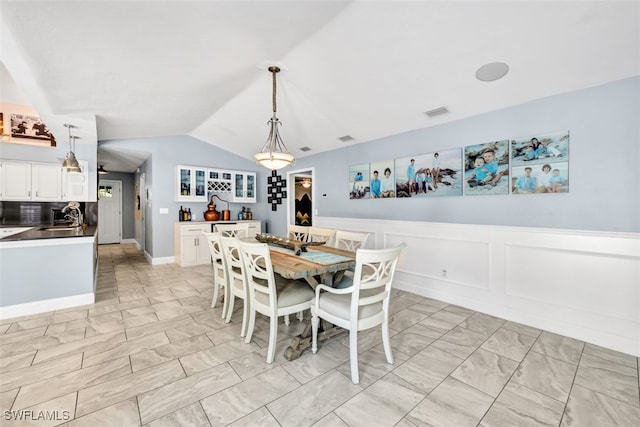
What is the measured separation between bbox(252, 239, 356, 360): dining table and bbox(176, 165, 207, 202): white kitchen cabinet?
3.86 metres

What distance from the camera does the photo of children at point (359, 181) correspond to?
4452 mm

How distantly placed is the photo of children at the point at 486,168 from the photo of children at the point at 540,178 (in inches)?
4.0

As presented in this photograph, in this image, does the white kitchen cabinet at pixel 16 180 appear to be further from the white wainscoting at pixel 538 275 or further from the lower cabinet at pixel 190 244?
the white wainscoting at pixel 538 275

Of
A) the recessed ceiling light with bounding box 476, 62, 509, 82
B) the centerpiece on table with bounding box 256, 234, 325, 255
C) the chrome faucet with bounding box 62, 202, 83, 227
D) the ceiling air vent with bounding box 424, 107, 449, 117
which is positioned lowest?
the centerpiece on table with bounding box 256, 234, 325, 255

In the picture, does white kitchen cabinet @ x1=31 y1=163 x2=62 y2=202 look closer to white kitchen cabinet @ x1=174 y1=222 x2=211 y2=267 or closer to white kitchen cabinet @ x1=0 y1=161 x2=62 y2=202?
white kitchen cabinet @ x1=0 y1=161 x2=62 y2=202

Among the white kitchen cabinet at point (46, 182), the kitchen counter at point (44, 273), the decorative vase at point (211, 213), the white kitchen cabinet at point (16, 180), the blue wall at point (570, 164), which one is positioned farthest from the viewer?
the decorative vase at point (211, 213)

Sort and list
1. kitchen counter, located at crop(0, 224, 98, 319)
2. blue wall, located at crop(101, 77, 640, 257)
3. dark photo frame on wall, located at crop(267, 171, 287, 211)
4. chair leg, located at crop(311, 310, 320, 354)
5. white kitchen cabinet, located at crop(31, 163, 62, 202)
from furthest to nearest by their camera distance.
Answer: dark photo frame on wall, located at crop(267, 171, 287, 211), white kitchen cabinet, located at crop(31, 163, 62, 202), kitchen counter, located at crop(0, 224, 98, 319), blue wall, located at crop(101, 77, 640, 257), chair leg, located at crop(311, 310, 320, 354)

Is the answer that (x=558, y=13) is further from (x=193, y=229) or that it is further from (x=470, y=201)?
(x=193, y=229)

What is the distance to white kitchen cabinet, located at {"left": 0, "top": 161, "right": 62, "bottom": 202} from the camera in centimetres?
438

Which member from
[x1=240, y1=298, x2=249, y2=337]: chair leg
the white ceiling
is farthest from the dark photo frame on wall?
[x1=240, y1=298, x2=249, y2=337]: chair leg

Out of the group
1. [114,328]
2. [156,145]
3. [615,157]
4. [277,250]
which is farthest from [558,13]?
[156,145]

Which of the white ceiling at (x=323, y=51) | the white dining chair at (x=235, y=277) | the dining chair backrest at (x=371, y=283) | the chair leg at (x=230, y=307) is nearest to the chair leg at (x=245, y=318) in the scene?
the white dining chair at (x=235, y=277)

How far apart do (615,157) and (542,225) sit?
31.5 inches

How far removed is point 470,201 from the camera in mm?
3262
